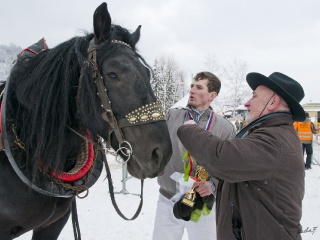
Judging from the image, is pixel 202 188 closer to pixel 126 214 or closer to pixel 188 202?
pixel 188 202

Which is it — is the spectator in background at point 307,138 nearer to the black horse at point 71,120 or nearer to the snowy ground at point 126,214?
the snowy ground at point 126,214

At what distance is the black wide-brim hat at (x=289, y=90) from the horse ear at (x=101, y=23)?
0.96m

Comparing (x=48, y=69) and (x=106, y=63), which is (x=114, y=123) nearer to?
(x=106, y=63)

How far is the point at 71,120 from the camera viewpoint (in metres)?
1.74

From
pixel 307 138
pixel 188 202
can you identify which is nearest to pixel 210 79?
pixel 188 202

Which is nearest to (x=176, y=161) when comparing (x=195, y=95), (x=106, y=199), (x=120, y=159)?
(x=195, y=95)

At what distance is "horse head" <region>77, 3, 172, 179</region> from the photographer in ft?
4.75

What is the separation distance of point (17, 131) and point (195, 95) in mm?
1489

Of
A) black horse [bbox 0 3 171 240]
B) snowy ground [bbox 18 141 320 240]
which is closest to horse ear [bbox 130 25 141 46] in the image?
black horse [bbox 0 3 171 240]

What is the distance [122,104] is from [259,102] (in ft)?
2.86

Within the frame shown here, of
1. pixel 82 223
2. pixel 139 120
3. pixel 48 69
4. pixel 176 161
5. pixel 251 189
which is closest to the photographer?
pixel 139 120

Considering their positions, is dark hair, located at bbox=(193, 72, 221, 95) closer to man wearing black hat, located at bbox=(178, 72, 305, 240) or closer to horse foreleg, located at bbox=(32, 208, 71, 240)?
man wearing black hat, located at bbox=(178, 72, 305, 240)

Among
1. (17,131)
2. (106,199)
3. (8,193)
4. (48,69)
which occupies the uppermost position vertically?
(48,69)

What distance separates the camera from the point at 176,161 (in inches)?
100
